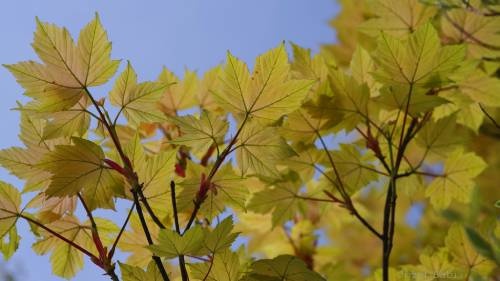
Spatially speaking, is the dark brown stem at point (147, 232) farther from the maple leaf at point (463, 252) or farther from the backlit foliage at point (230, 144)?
the maple leaf at point (463, 252)

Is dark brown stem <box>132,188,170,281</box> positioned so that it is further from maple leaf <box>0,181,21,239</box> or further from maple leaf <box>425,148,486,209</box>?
maple leaf <box>425,148,486,209</box>

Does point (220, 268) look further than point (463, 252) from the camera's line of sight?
No

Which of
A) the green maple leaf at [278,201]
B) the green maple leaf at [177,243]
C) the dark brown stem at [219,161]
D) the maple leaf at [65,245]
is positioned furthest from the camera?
the green maple leaf at [278,201]

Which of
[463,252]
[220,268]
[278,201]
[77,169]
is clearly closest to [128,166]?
[77,169]

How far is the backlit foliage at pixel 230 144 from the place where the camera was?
29.1 inches

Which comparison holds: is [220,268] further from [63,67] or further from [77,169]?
[63,67]

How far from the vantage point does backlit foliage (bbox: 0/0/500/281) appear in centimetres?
74

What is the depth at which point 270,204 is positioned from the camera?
106cm

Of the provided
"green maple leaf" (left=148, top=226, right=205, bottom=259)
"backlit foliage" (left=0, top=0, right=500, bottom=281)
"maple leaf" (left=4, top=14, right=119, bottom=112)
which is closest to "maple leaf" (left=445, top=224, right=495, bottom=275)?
"backlit foliage" (left=0, top=0, right=500, bottom=281)

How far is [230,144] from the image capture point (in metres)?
0.76

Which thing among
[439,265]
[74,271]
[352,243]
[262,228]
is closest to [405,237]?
[352,243]

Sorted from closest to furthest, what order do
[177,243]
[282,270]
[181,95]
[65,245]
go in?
[177,243] < [282,270] < [65,245] < [181,95]

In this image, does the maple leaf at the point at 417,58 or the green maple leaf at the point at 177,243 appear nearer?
the green maple leaf at the point at 177,243

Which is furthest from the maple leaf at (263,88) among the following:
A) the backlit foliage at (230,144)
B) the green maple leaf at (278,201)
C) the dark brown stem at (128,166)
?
the green maple leaf at (278,201)
